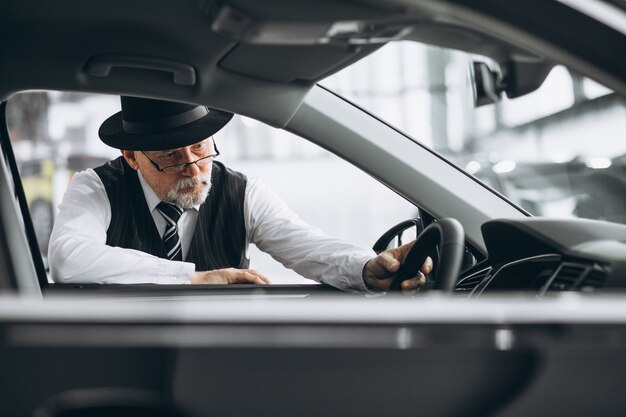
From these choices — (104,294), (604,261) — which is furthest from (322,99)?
(604,261)

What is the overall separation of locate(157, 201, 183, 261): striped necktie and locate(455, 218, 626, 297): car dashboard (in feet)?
4.72

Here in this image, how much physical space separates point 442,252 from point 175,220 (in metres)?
1.78

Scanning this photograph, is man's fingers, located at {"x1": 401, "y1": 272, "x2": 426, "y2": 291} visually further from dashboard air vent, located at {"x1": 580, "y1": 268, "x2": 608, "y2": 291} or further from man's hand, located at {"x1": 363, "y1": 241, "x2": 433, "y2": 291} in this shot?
dashboard air vent, located at {"x1": 580, "y1": 268, "x2": 608, "y2": 291}

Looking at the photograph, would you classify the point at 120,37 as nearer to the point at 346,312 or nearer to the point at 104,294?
the point at 104,294

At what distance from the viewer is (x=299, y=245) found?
2.84 metres

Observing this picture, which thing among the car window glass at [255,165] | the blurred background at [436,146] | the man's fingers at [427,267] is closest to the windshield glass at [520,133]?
the blurred background at [436,146]

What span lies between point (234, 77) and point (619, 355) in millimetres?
1216

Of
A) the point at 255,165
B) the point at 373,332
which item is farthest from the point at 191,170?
the point at 255,165

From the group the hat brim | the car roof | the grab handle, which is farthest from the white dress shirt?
A: the grab handle

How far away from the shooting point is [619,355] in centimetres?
77

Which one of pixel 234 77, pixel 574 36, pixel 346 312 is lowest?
pixel 346 312

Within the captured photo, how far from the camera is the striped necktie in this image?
116 inches

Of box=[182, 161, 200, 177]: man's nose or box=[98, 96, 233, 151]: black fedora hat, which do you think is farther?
box=[182, 161, 200, 177]: man's nose

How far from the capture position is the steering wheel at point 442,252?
1368mm
